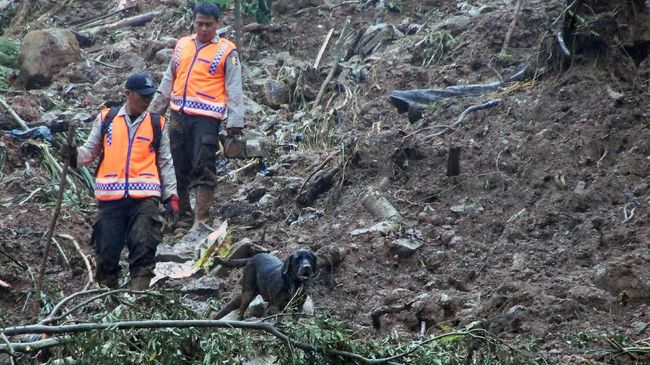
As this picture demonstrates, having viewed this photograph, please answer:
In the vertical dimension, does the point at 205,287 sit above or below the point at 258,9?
above

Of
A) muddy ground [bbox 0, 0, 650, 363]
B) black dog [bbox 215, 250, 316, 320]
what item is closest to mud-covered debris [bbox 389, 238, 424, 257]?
muddy ground [bbox 0, 0, 650, 363]

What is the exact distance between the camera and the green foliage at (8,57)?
13327mm

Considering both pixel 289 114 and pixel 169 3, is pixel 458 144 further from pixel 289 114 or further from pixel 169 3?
pixel 169 3

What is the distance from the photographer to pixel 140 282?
24.5 ft

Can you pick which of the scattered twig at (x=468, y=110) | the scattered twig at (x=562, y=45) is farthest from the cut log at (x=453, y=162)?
the scattered twig at (x=562, y=45)

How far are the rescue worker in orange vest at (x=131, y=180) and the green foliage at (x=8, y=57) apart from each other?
620 centimetres

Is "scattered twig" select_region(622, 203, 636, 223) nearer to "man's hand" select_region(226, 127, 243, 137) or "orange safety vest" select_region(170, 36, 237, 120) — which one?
"man's hand" select_region(226, 127, 243, 137)

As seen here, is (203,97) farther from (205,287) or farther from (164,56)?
(164,56)

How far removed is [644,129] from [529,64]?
1.85 metres

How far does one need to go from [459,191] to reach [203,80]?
7.63 ft

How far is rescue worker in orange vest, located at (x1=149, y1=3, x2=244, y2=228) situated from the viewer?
9.14 meters

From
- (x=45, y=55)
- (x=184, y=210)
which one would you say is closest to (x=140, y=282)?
(x=184, y=210)

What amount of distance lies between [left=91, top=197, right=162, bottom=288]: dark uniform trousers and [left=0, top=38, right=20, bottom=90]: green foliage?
247 inches

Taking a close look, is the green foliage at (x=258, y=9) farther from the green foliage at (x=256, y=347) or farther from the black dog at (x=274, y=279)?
the green foliage at (x=256, y=347)
